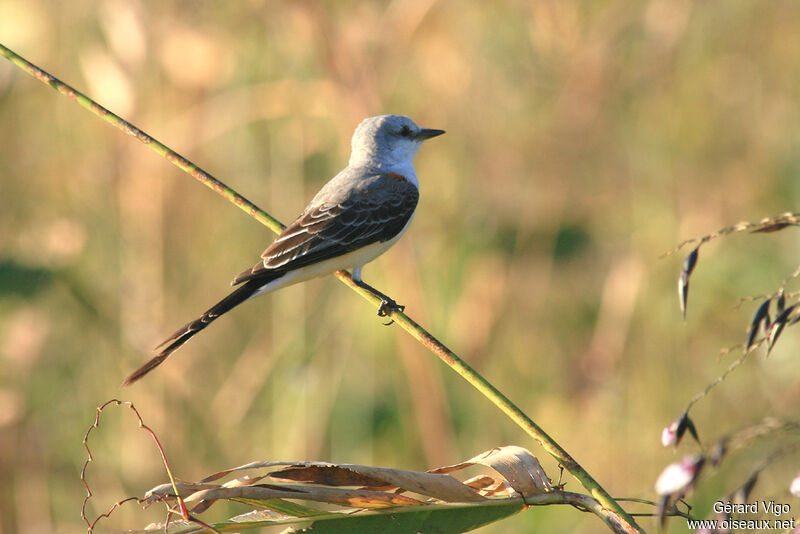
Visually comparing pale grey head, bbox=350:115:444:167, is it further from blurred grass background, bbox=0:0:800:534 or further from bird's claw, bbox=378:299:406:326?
bird's claw, bbox=378:299:406:326

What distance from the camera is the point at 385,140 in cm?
482

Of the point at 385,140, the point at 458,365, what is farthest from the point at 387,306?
the point at 458,365

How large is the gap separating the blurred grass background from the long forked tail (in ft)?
3.78

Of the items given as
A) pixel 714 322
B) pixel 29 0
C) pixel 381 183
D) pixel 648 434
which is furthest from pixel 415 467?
pixel 29 0

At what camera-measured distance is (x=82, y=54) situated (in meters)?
5.36

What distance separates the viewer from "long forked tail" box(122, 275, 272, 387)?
2.73 metres

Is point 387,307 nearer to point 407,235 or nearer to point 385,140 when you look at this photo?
point 407,235

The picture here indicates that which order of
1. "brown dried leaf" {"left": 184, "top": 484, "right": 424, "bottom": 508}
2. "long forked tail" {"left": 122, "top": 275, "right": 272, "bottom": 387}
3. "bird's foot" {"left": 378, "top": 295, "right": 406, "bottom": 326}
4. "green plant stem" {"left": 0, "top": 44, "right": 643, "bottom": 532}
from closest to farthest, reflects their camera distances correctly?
1. "brown dried leaf" {"left": 184, "top": 484, "right": 424, "bottom": 508}
2. "green plant stem" {"left": 0, "top": 44, "right": 643, "bottom": 532}
3. "long forked tail" {"left": 122, "top": 275, "right": 272, "bottom": 387}
4. "bird's foot" {"left": 378, "top": 295, "right": 406, "bottom": 326}

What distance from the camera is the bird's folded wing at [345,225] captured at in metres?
3.88

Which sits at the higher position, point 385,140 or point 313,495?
point 385,140

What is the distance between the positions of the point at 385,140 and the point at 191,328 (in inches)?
81.2

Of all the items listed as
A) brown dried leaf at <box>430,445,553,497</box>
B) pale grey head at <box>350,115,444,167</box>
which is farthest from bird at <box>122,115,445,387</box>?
brown dried leaf at <box>430,445,553,497</box>

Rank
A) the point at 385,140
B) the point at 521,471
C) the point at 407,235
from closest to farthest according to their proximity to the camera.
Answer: the point at 521,471, the point at 385,140, the point at 407,235

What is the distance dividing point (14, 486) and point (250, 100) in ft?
8.52
